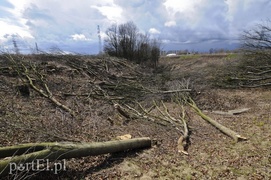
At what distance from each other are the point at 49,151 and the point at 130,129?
3.06 metres

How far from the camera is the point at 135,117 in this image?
7.74m

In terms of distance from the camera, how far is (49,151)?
149 inches

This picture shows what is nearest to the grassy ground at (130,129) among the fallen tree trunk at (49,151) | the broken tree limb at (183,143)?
the broken tree limb at (183,143)

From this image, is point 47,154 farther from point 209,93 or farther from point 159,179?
point 209,93

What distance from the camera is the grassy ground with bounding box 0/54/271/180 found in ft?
14.5

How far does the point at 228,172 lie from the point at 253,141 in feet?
6.49

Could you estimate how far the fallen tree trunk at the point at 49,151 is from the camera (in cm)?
346

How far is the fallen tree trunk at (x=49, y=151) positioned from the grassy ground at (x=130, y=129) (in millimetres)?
287

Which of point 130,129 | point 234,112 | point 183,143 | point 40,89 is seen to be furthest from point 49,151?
point 234,112

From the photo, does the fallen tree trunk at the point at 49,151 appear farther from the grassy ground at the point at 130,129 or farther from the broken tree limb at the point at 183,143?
the broken tree limb at the point at 183,143

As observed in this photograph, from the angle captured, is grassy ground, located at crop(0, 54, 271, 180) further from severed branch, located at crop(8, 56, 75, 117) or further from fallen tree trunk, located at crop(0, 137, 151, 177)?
fallen tree trunk, located at crop(0, 137, 151, 177)

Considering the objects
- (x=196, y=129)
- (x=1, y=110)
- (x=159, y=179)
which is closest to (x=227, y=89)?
(x=196, y=129)

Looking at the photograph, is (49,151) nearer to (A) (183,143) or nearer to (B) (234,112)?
(A) (183,143)

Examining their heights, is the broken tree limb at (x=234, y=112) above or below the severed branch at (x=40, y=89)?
below
